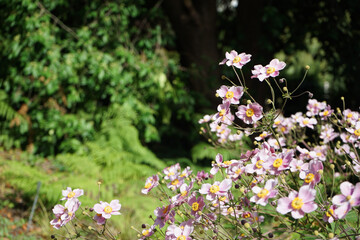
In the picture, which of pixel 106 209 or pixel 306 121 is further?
pixel 306 121

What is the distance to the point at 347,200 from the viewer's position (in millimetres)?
764

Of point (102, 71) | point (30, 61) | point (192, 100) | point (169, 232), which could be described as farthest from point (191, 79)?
point (169, 232)

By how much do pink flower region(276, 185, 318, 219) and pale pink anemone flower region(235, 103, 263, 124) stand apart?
10.6 inches

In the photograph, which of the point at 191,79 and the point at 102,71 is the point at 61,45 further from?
the point at 191,79

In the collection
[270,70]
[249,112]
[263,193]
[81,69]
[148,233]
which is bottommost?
[81,69]

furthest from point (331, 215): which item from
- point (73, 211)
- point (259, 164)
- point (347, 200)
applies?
point (73, 211)

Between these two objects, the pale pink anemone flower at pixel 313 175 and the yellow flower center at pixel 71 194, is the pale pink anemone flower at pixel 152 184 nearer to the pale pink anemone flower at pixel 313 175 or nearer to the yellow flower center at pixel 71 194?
the yellow flower center at pixel 71 194

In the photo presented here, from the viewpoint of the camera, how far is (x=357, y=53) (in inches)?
153

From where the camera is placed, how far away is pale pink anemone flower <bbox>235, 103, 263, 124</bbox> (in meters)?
1.03

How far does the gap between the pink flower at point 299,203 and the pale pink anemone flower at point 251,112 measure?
27 centimetres

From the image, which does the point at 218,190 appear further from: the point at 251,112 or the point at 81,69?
the point at 81,69

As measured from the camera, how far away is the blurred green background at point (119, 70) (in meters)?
3.39

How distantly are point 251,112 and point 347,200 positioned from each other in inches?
14.6

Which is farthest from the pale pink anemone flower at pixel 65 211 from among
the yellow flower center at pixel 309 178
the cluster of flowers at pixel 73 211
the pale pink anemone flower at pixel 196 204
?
the yellow flower center at pixel 309 178
